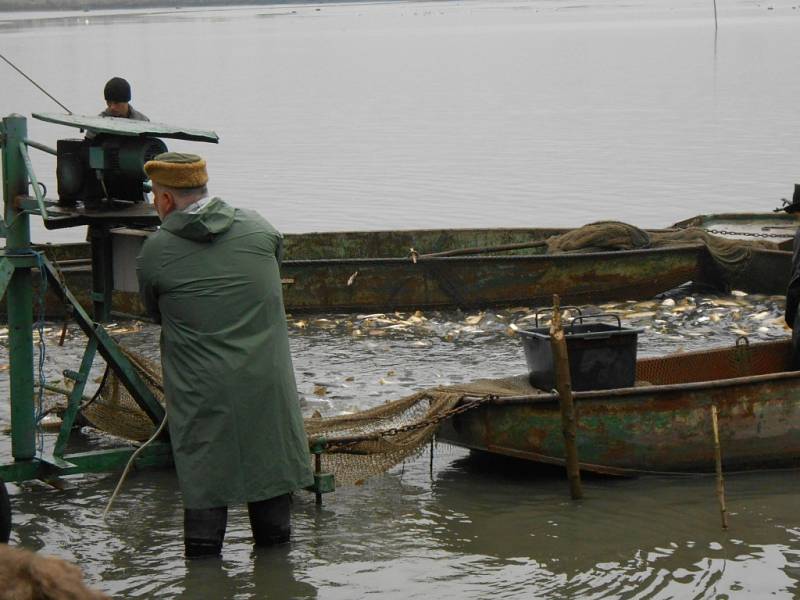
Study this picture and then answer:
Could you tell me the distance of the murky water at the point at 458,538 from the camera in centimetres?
686

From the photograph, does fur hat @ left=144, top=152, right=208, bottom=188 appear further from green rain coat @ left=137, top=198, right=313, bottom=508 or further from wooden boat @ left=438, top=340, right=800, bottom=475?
wooden boat @ left=438, top=340, right=800, bottom=475

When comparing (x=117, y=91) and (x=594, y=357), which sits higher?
(x=117, y=91)

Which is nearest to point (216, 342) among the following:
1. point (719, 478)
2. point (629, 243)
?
point (719, 478)

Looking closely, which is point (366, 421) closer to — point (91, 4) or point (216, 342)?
point (216, 342)

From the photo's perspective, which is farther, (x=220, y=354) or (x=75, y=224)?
(x=75, y=224)

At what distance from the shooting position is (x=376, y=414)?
837 cm

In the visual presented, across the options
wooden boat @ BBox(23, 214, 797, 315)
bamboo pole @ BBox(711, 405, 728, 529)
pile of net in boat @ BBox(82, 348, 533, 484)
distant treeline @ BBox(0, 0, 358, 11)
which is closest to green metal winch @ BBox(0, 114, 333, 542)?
pile of net in boat @ BBox(82, 348, 533, 484)

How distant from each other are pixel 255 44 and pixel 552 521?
283ft

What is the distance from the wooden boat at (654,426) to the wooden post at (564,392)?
0.85ft

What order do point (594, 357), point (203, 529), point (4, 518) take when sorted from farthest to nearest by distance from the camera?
point (594, 357) → point (203, 529) → point (4, 518)

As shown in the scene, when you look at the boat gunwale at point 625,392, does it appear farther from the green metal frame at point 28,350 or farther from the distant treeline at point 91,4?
the distant treeline at point 91,4

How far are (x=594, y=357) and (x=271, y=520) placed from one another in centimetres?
267

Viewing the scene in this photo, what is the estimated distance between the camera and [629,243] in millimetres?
14594

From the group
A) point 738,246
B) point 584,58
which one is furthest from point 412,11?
point 738,246
